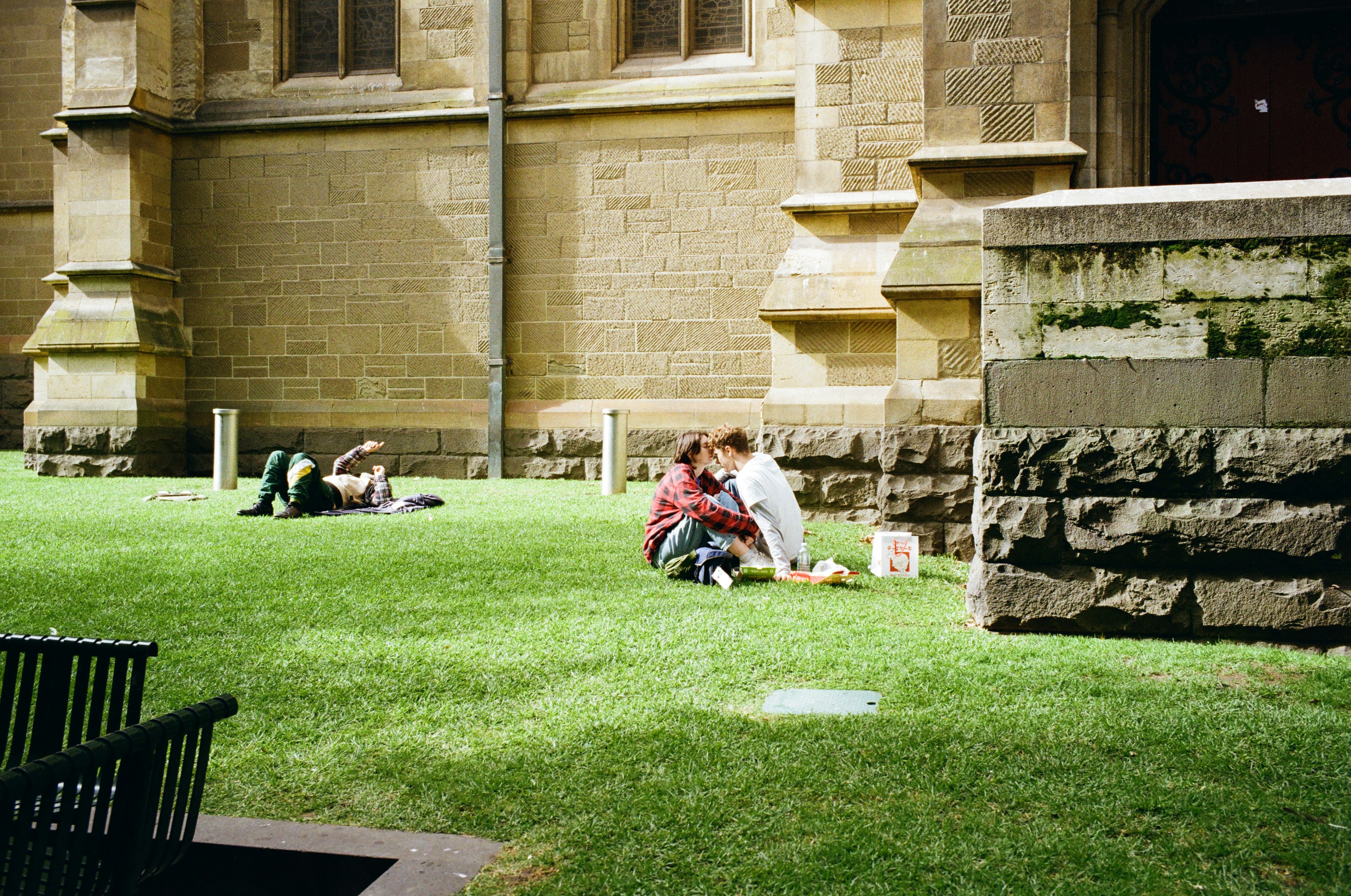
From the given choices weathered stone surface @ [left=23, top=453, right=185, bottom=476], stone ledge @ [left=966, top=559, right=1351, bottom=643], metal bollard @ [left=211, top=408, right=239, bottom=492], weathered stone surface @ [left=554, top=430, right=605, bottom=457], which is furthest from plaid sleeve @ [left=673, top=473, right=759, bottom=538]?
weathered stone surface @ [left=23, top=453, right=185, bottom=476]

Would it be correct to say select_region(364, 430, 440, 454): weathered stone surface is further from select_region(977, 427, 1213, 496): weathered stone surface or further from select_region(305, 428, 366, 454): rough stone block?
select_region(977, 427, 1213, 496): weathered stone surface

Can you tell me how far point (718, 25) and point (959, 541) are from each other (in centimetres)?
786

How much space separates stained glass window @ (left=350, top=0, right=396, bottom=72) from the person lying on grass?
637cm

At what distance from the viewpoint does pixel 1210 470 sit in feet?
16.2

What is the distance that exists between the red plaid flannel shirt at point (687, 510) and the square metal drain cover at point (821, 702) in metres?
2.42

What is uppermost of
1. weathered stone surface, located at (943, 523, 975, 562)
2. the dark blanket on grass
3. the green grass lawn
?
the dark blanket on grass

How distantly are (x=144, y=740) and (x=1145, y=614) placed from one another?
4412 mm

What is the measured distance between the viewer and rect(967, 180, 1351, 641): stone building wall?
190 inches

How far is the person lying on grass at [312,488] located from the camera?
9.11 m

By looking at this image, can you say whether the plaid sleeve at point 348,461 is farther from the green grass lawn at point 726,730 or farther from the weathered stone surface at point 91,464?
the weathered stone surface at point 91,464

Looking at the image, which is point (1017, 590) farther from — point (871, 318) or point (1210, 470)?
point (871, 318)

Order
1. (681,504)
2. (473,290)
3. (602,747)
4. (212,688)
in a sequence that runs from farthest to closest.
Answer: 1. (473,290)
2. (681,504)
3. (212,688)
4. (602,747)

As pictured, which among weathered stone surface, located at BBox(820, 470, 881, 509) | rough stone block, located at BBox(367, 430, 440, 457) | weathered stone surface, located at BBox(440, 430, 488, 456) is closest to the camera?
weathered stone surface, located at BBox(820, 470, 881, 509)

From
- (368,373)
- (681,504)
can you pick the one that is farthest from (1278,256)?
(368,373)
